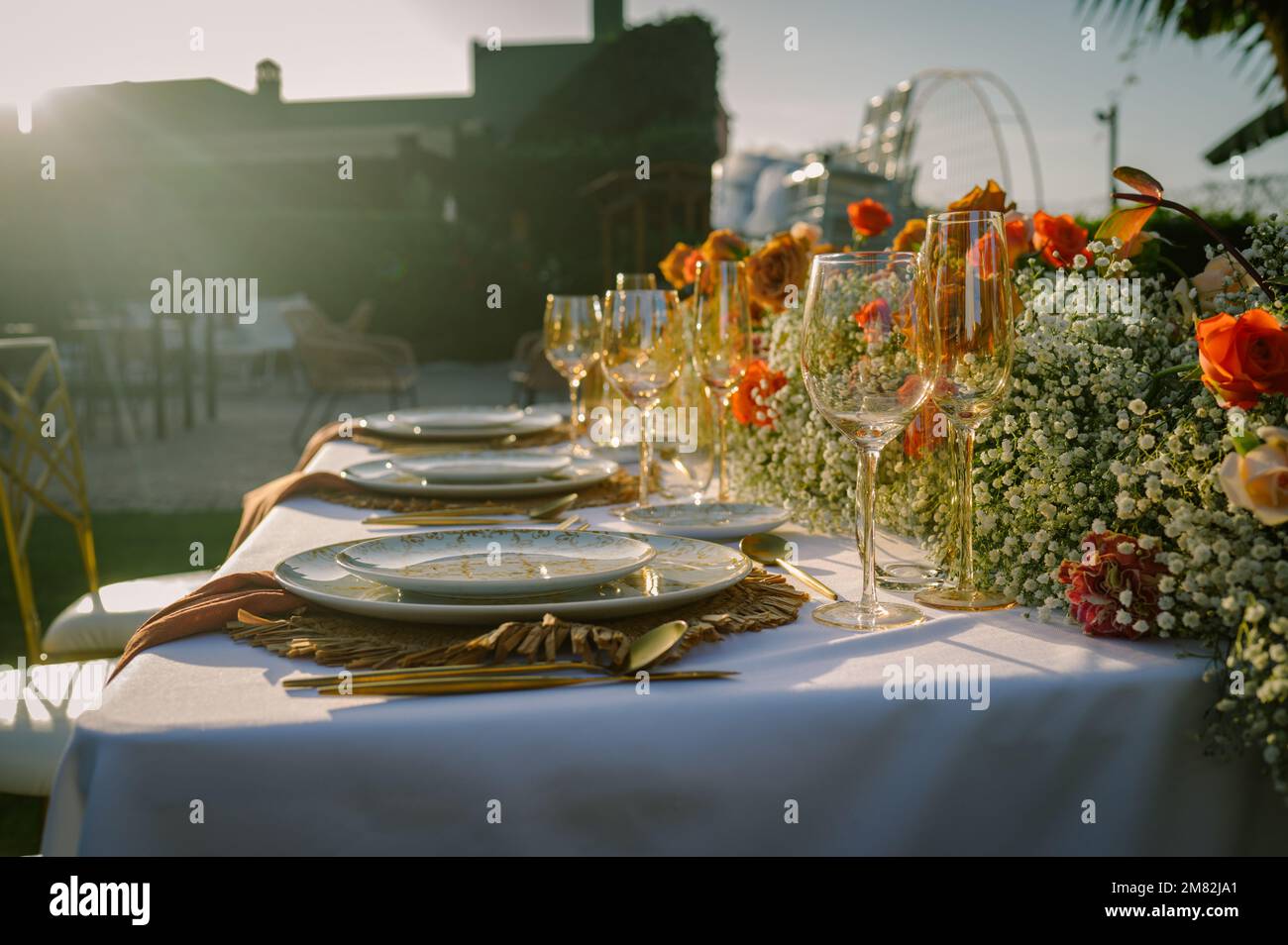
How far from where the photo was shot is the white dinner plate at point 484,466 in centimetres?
180

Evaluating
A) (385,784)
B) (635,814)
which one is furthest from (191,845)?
(635,814)

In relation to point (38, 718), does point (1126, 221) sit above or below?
above

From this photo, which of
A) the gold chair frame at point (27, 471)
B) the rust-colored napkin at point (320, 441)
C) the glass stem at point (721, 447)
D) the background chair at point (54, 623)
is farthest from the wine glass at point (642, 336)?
the gold chair frame at point (27, 471)

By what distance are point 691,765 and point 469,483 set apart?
3.37ft

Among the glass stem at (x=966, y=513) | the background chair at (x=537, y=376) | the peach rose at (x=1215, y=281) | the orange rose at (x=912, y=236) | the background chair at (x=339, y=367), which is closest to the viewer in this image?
the glass stem at (x=966, y=513)

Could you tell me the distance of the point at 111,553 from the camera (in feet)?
18.3

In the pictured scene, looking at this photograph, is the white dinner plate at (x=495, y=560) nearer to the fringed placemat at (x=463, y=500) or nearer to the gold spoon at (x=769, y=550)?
the gold spoon at (x=769, y=550)

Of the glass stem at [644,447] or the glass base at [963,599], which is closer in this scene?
the glass base at [963,599]

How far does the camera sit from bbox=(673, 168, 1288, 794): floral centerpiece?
0.80 meters

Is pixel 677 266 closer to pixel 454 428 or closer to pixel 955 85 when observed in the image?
pixel 454 428

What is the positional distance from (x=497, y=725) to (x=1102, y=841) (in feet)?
1.66

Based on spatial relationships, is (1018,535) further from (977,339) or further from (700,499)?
(700,499)

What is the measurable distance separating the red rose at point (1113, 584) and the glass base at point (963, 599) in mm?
117

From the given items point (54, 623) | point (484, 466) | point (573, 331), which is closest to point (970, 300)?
point (484, 466)
